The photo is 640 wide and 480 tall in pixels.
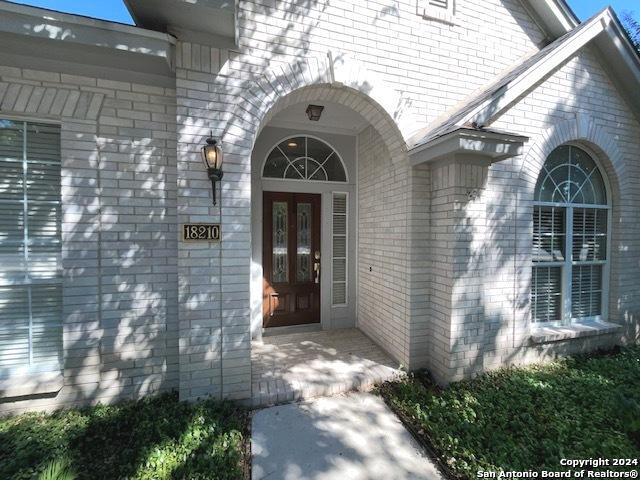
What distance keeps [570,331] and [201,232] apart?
16.3 ft

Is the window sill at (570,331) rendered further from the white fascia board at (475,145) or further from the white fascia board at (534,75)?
the white fascia board at (534,75)

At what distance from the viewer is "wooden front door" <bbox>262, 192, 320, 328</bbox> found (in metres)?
4.75

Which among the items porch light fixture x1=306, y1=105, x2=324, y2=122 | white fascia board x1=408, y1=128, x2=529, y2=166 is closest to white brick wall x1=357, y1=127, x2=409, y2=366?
white fascia board x1=408, y1=128, x2=529, y2=166

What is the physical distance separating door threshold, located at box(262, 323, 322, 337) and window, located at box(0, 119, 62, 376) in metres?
2.60

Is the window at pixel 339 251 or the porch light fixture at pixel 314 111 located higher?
the porch light fixture at pixel 314 111

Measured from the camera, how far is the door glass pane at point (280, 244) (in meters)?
4.79

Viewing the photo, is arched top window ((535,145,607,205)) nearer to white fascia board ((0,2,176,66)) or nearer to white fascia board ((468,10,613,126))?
white fascia board ((468,10,613,126))

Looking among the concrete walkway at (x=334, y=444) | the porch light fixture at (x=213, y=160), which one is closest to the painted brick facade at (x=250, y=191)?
the porch light fixture at (x=213, y=160)

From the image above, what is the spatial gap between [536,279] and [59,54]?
19.7 feet

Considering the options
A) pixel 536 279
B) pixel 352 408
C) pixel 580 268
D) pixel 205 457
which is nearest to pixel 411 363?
pixel 352 408

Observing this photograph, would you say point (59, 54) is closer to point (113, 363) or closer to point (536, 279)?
point (113, 363)

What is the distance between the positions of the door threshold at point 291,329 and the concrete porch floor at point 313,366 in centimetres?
18

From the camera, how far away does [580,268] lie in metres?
4.29

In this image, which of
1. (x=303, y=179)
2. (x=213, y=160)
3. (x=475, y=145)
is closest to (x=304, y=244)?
(x=303, y=179)
